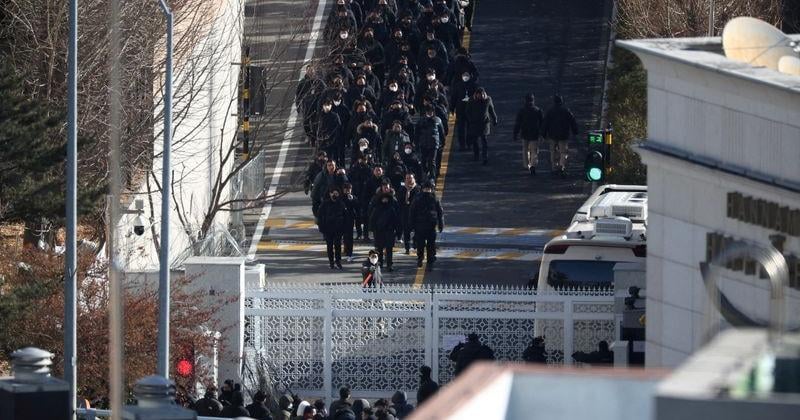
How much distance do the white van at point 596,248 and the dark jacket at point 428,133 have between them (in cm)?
1008

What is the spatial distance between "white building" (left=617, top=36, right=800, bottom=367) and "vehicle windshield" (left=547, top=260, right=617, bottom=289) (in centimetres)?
798

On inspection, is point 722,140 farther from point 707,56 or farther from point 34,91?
point 34,91

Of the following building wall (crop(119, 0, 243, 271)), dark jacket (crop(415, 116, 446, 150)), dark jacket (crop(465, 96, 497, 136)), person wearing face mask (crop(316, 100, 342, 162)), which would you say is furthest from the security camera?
dark jacket (crop(465, 96, 497, 136))

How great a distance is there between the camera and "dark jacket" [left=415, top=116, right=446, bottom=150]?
39500 millimetres

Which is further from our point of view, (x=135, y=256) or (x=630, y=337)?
(x=135, y=256)

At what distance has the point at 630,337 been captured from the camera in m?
26.4

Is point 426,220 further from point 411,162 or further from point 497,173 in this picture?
point 497,173

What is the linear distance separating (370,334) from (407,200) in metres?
6.90

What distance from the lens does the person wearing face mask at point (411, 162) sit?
38.1 meters

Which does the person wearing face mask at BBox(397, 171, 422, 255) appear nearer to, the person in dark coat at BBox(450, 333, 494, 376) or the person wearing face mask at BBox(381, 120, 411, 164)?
the person wearing face mask at BBox(381, 120, 411, 164)

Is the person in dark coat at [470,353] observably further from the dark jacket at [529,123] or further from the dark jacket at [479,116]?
the dark jacket at [479,116]

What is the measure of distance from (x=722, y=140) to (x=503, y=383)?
8.28 m

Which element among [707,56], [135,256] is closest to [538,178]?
[135,256]

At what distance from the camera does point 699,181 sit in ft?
64.2
